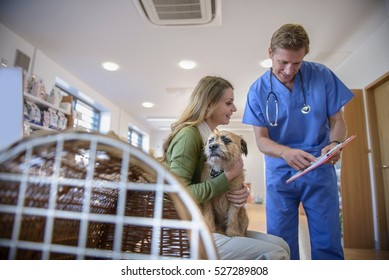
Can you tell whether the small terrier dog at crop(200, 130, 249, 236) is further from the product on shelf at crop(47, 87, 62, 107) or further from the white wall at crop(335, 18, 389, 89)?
the product on shelf at crop(47, 87, 62, 107)

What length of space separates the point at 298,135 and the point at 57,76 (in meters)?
1.66

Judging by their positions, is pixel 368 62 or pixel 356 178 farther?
pixel 356 178

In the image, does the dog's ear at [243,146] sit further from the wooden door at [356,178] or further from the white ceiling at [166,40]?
the wooden door at [356,178]

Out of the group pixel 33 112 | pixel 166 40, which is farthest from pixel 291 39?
pixel 33 112

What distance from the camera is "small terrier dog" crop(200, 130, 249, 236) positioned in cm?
78

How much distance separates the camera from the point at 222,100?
86 cm

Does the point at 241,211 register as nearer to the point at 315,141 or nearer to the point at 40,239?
the point at 315,141

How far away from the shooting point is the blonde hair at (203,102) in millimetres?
805

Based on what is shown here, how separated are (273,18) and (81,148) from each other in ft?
4.23

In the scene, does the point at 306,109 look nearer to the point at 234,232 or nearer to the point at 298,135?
the point at 298,135

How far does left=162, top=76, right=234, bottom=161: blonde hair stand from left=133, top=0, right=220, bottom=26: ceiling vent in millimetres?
591

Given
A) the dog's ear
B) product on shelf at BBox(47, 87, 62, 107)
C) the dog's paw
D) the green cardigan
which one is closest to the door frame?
the dog's ear

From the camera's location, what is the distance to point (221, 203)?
82 centimetres
